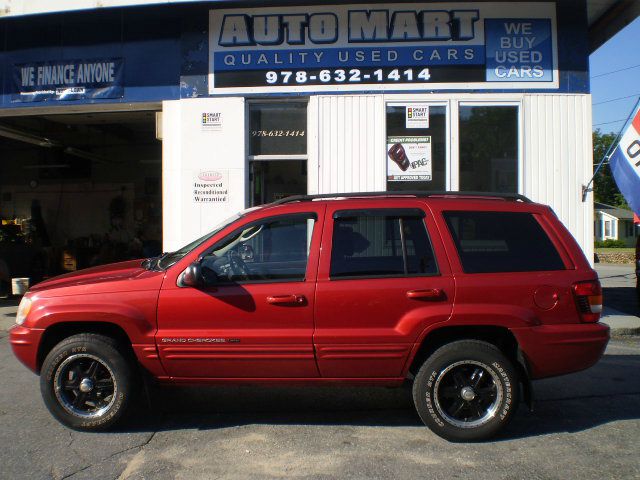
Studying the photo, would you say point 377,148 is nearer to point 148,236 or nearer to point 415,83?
point 415,83

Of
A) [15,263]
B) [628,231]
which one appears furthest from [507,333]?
[628,231]

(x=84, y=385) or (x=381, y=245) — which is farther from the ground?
(x=381, y=245)

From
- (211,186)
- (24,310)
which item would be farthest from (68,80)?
(24,310)

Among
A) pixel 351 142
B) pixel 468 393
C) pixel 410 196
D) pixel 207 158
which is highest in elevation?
pixel 351 142

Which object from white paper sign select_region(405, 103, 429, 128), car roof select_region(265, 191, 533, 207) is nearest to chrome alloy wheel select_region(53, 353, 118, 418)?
car roof select_region(265, 191, 533, 207)

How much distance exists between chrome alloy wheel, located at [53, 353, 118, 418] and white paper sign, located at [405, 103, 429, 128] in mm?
6888

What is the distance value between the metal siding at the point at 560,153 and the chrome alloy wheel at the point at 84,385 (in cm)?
764

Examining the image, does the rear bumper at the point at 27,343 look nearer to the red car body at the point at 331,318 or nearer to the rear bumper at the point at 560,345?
the red car body at the point at 331,318

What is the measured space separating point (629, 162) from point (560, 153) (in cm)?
136

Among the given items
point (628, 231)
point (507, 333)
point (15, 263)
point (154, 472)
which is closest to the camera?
point (154, 472)

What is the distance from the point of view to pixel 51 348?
5055 mm

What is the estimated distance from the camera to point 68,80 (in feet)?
35.2

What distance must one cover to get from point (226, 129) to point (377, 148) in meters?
2.58

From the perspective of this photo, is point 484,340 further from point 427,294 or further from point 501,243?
point 501,243
